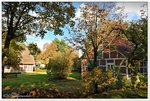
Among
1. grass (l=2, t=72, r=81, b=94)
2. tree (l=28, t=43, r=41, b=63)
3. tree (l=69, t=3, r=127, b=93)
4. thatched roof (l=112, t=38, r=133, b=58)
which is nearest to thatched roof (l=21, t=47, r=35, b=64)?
tree (l=28, t=43, r=41, b=63)

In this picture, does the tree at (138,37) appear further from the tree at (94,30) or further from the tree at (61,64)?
the tree at (61,64)

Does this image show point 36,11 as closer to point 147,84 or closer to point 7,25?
point 7,25

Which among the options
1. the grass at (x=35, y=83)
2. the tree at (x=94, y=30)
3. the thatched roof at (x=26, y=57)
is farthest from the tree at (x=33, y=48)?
the tree at (x=94, y=30)

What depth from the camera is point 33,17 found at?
18.3 ft

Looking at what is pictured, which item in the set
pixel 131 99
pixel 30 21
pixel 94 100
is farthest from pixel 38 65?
pixel 131 99

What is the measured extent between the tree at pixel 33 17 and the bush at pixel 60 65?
401 millimetres

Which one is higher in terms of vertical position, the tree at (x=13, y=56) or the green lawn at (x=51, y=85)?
the tree at (x=13, y=56)

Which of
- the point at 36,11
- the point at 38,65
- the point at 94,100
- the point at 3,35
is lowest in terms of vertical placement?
the point at 94,100

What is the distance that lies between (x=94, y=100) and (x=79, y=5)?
1.63m

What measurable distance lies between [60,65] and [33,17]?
3.12 ft

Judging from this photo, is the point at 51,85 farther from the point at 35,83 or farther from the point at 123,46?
the point at 123,46

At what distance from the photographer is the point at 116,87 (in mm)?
5516

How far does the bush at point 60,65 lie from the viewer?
218 inches

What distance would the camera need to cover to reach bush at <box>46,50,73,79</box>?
5.53 m
